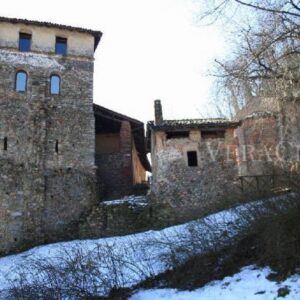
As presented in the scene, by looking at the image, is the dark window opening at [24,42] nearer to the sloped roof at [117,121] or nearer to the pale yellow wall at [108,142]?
the sloped roof at [117,121]

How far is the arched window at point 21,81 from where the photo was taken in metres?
20.9

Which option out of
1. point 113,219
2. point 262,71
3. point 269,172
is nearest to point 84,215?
point 113,219

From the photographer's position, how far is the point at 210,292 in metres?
7.41

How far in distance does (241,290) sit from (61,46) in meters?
17.9

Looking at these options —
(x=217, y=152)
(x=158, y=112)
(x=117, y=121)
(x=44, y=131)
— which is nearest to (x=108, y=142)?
(x=117, y=121)

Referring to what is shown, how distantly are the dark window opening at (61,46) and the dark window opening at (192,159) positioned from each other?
26.6 ft

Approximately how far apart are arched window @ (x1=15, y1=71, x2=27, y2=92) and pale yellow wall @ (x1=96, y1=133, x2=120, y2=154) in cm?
485

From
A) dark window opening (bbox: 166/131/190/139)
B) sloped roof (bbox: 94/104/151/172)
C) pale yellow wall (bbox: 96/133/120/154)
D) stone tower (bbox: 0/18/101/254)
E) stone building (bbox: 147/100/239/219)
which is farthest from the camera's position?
pale yellow wall (bbox: 96/133/120/154)

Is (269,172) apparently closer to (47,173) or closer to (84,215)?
(84,215)

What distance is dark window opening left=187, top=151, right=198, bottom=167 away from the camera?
19594 millimetres

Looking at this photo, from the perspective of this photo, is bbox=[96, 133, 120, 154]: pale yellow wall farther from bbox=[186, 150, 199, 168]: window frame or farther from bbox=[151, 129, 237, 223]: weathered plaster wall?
bbox=[186, 150, 199, 168]: window frame

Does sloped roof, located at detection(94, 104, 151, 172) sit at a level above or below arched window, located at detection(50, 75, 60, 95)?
below

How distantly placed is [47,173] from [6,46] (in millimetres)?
6721

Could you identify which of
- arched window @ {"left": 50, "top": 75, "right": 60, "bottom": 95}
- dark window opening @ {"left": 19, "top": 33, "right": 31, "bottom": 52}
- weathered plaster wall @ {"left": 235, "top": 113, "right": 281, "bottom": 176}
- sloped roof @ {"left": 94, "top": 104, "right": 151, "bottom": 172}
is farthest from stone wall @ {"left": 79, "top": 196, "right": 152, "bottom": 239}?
dark window opening @ {"left": 19, "top": 33, "right": 31, "bottom": 52}
